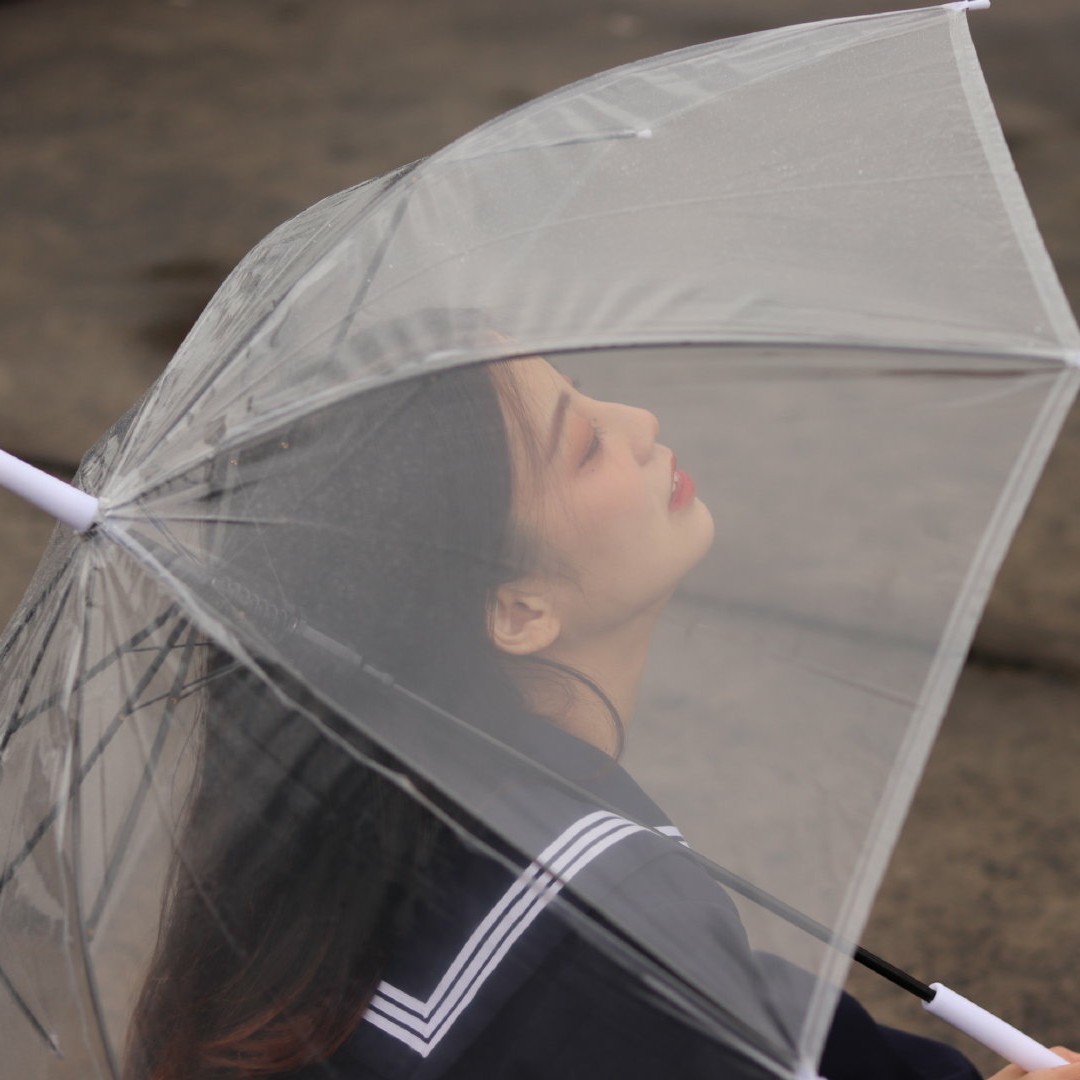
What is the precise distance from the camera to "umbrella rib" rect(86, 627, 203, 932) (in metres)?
1.17

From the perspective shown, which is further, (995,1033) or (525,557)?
(995,1033)

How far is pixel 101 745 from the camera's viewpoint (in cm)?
122

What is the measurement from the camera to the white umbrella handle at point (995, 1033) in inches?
52.5

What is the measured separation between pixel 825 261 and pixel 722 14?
381 centimetres

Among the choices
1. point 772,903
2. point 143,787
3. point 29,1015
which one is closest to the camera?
point 772,903

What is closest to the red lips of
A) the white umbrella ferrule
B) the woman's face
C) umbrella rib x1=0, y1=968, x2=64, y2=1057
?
the woman's face

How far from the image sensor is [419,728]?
3.69ft

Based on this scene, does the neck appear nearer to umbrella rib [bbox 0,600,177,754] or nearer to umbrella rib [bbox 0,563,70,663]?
umbrella rib [bbox 0,600,177,754]

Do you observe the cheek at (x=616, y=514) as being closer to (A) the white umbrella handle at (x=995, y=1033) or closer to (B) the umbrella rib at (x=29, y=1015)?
(A) the white umbrella handle at (x=995, y=1033)

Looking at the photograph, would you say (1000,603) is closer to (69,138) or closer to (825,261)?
(825,261)

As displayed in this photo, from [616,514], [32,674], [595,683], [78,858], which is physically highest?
[616,514]

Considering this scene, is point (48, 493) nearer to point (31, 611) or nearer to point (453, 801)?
point (31, 611)

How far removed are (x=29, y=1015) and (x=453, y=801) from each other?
0.51 metres

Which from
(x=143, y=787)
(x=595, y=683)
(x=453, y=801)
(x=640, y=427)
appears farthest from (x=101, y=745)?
(x=640, y=427)
